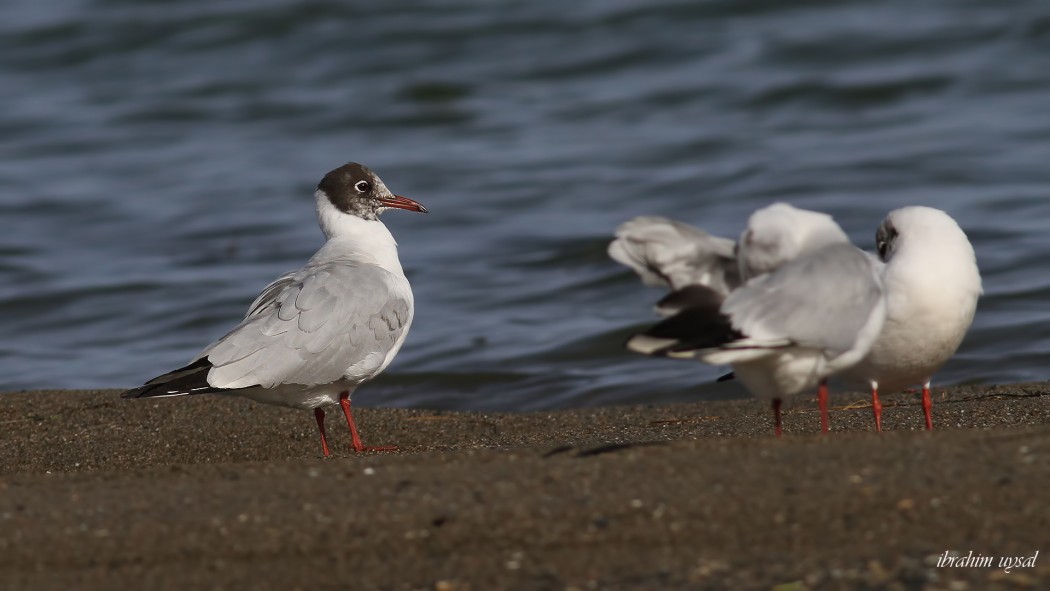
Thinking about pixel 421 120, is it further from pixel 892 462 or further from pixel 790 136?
pixel 892 462

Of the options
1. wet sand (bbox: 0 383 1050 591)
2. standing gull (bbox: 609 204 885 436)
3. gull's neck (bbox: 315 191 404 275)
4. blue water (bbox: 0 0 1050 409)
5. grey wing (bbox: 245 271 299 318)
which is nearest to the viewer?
wet sand (bbox: 0 383 1050 591)

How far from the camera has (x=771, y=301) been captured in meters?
4.57

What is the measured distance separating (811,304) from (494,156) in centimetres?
1147

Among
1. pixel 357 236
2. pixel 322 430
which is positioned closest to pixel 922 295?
pixel 322 430

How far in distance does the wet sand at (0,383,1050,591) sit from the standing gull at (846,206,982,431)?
326 millimetres

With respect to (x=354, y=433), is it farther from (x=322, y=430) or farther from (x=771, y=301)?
(x=771, y=301)

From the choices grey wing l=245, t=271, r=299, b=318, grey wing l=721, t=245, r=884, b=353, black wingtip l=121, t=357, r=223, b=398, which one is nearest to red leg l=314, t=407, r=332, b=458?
grey wing l=245, t=271, r=299, b=318

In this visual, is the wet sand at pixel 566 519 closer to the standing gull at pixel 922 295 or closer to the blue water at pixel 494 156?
the standing gull at pixel 922 295

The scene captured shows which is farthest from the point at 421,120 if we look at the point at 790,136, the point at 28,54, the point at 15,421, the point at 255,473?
the point at 255,473

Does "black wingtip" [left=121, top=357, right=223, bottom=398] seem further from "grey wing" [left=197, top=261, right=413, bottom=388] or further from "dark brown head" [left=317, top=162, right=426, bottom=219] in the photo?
"dark brown head" [left=317, top=162, right=426, bottom=219]

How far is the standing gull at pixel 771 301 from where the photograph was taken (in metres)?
4.52

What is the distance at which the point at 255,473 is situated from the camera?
4.89 m

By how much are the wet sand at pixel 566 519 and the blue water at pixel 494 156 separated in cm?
414

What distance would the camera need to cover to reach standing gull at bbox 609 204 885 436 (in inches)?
178
